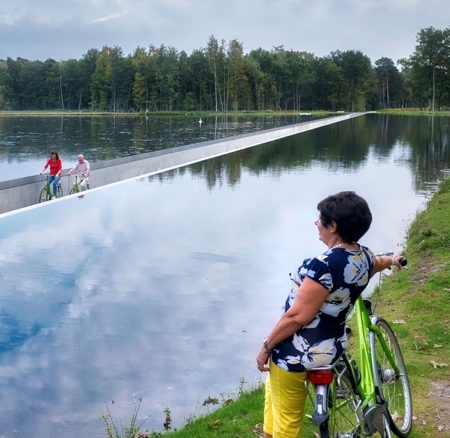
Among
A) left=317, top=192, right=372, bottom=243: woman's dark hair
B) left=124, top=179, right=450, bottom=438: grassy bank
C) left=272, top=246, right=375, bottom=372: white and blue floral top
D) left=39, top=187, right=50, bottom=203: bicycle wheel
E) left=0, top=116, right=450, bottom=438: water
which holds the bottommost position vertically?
left=0, top=116, right=450, bottom=438: water

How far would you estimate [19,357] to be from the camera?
682cm

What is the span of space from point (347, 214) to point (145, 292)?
21.5 ft

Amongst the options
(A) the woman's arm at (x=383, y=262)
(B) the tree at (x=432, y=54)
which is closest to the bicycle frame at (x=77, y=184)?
(A) the woman's arm at (x=383, y=262)

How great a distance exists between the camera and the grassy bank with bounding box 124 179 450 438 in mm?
4379

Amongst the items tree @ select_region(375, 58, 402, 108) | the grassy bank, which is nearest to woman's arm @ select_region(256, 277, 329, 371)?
the grassy bank

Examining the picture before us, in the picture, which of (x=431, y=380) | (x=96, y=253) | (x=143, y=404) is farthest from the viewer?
(x=96, y=253)

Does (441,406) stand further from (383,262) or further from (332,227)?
(332,227)

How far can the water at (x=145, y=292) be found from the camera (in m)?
6.03

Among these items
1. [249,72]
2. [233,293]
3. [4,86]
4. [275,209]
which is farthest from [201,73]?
[233,293]

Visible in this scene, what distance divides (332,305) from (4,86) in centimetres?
12473

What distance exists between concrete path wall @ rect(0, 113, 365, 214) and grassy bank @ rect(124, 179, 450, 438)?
9.28 meters

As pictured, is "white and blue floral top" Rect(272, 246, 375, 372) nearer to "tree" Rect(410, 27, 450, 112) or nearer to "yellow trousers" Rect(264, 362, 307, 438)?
"yellow trousers" Rect(264, 362, 307, 438)

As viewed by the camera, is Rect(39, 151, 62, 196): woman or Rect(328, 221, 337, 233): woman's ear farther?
Rect(39, 151, 62, 196): woman

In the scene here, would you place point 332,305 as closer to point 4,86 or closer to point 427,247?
point 427,247
